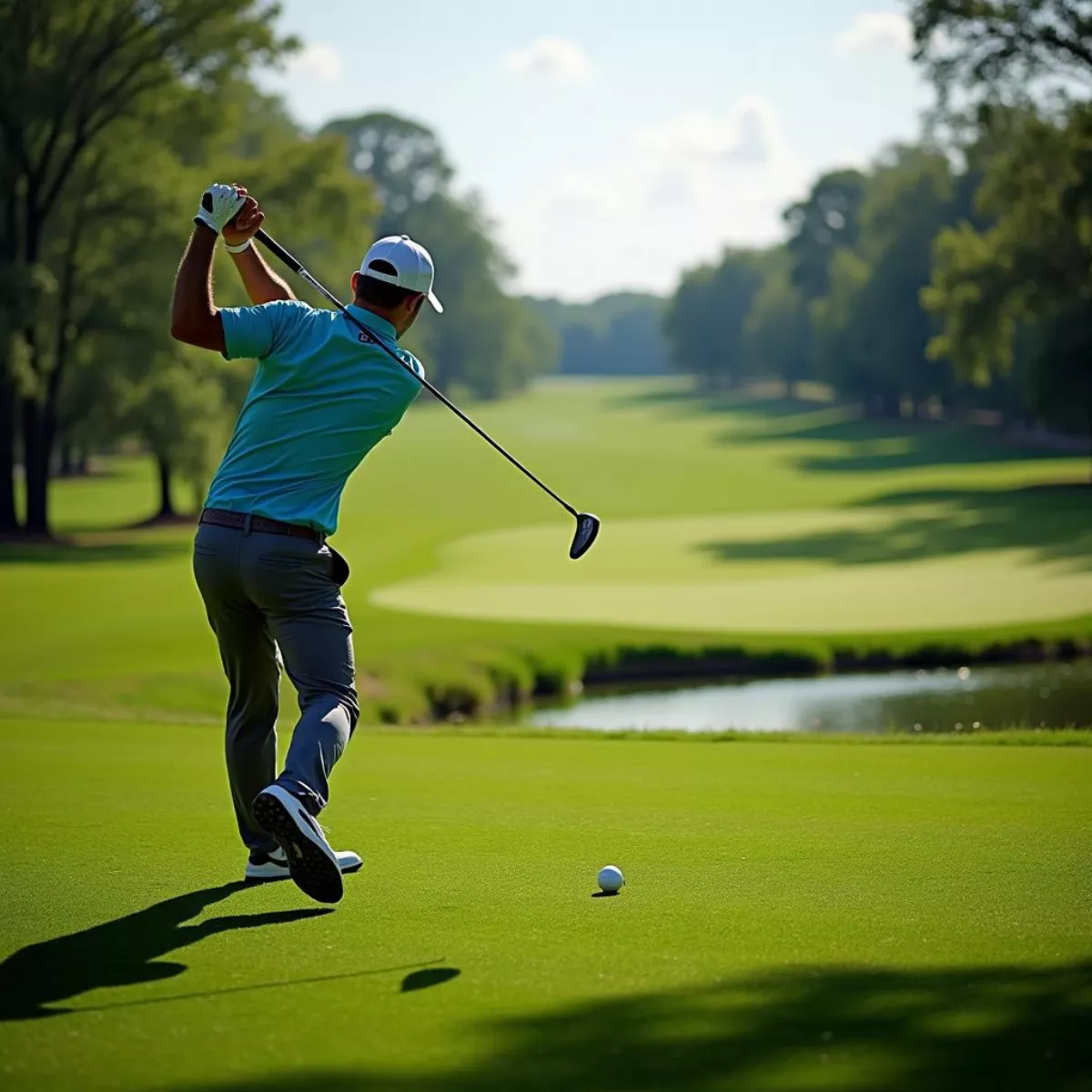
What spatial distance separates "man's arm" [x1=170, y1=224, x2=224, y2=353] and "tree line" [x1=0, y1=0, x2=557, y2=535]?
1215 inches

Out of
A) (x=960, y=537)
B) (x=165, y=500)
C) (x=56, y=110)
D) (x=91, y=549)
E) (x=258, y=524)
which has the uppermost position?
(x=56, y=110)

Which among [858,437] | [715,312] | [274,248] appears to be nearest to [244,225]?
[274,248]

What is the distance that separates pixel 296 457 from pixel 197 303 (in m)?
0.70

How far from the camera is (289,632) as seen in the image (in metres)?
6.62

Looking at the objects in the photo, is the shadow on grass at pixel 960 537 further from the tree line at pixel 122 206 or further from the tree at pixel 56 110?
the tree at pixel 56 110

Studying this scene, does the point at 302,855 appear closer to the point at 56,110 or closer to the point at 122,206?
the point at 56,110

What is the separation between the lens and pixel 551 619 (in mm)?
27250

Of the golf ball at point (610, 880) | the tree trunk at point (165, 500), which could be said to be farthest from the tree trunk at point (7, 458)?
the golf ball at point (610, 880)

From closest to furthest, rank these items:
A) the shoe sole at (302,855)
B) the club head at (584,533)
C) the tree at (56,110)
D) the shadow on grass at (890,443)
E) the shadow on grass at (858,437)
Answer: the shoe sole at (302,855) < the club head at (584,533) < the tree at (56,110) < the shadow on grass at (890,443) < the shadow on grass at (858,437)

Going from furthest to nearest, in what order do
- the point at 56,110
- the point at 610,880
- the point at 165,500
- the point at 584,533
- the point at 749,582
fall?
the point at 165,500, the point at 56,110, the point at 749,582, the point at 584,533, the point at 610,880

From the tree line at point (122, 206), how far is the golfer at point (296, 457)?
30705 mm

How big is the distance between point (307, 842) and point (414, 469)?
69669 mm

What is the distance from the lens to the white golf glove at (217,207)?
6.37m

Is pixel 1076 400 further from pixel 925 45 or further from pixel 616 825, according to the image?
pixel 616 825
